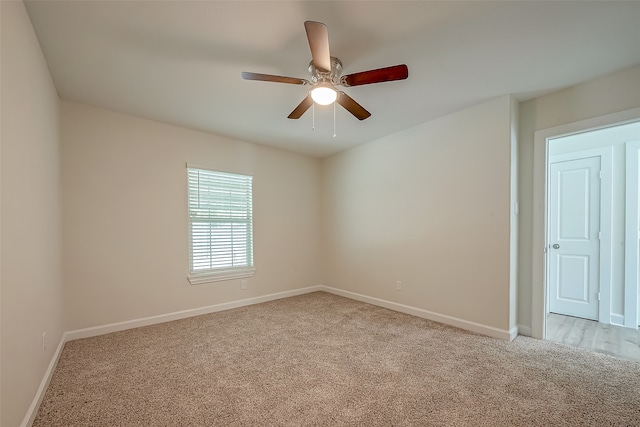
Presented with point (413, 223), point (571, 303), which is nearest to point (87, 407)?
point (413, 223)

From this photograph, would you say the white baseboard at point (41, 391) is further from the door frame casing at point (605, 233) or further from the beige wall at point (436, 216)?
the door frame casing at point (605, 233)

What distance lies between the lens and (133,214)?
3.16 meters

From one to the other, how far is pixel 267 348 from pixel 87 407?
50.4 inches

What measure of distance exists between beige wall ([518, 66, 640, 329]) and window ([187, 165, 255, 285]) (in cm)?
337

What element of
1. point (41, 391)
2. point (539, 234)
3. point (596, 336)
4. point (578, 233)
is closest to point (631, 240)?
point (578, 233)

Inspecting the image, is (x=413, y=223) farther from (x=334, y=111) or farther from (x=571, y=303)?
(x=571, y=303)

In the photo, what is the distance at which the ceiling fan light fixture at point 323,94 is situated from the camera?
1967 mm

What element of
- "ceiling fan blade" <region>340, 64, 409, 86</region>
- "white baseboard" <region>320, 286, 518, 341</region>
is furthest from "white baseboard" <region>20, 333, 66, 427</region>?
"white baseboard" <region>320, 286, 518, 341</region>

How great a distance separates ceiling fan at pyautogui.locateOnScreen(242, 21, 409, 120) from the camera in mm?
1513

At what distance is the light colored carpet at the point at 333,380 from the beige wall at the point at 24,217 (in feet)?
1.24

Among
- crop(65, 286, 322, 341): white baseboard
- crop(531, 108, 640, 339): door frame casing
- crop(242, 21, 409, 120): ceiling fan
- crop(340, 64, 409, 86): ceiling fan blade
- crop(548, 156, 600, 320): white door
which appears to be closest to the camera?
crop(242, 21, 409, 120): ceiling fan

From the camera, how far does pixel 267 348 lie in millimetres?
2561

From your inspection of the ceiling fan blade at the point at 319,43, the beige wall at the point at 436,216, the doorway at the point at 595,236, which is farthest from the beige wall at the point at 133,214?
the doorway at the point at 595,236

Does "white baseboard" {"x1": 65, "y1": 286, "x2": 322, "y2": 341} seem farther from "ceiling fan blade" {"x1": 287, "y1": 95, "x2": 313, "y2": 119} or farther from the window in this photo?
"ceiling fan blade" {"x1": 287, "y1": 95, "x2": 313, "y2": 119}
